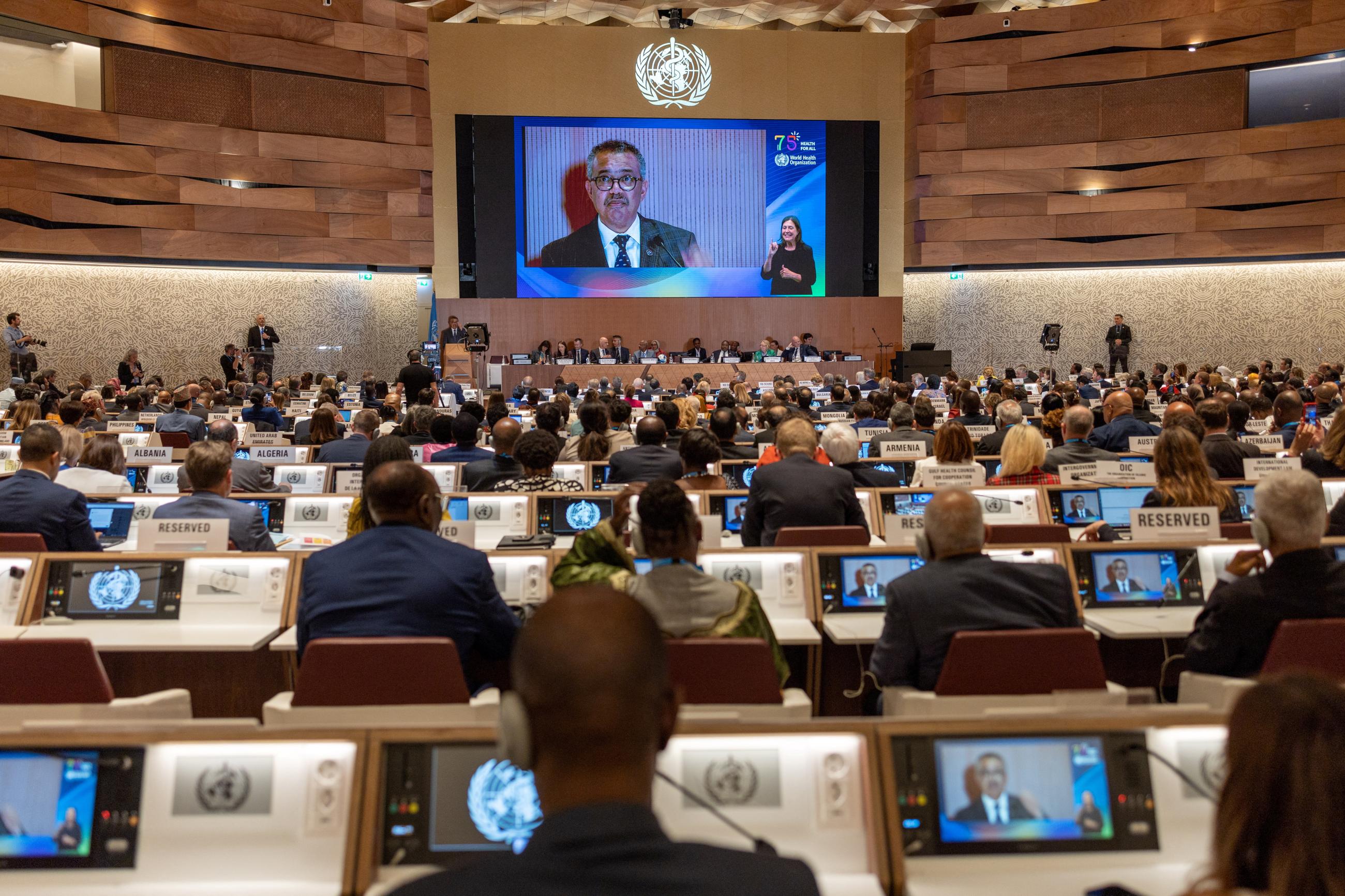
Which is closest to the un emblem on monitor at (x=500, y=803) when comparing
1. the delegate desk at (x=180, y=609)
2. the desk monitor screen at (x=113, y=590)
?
the delegate desk at (x=180, y=609)

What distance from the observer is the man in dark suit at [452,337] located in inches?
720

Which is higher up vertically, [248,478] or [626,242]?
[626,242]

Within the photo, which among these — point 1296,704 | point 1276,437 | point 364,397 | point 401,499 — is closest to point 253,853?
point 401,499

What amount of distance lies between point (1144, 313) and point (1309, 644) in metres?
20.1

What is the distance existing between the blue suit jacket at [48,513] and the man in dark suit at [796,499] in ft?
9.60

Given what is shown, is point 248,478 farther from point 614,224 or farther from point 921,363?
point 921,363

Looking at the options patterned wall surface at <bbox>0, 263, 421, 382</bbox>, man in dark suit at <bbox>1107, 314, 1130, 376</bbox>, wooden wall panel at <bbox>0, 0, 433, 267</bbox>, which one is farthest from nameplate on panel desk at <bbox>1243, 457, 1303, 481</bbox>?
patterned wall surface at <bbox>0, 263, 421, 382</bbox>

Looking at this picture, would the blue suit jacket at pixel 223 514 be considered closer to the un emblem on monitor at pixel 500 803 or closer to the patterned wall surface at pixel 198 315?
the un emblem on monitor at pixel 500 803

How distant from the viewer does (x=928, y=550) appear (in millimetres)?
3166

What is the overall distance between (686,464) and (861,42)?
18.4m

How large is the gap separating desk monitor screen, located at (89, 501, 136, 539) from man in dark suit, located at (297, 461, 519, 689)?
3161 mm

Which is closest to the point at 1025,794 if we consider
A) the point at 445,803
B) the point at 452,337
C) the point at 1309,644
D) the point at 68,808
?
the point at 445,803

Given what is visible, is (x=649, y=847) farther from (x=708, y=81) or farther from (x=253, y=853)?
(x=708, y=81)

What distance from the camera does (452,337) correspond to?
18.6 m
